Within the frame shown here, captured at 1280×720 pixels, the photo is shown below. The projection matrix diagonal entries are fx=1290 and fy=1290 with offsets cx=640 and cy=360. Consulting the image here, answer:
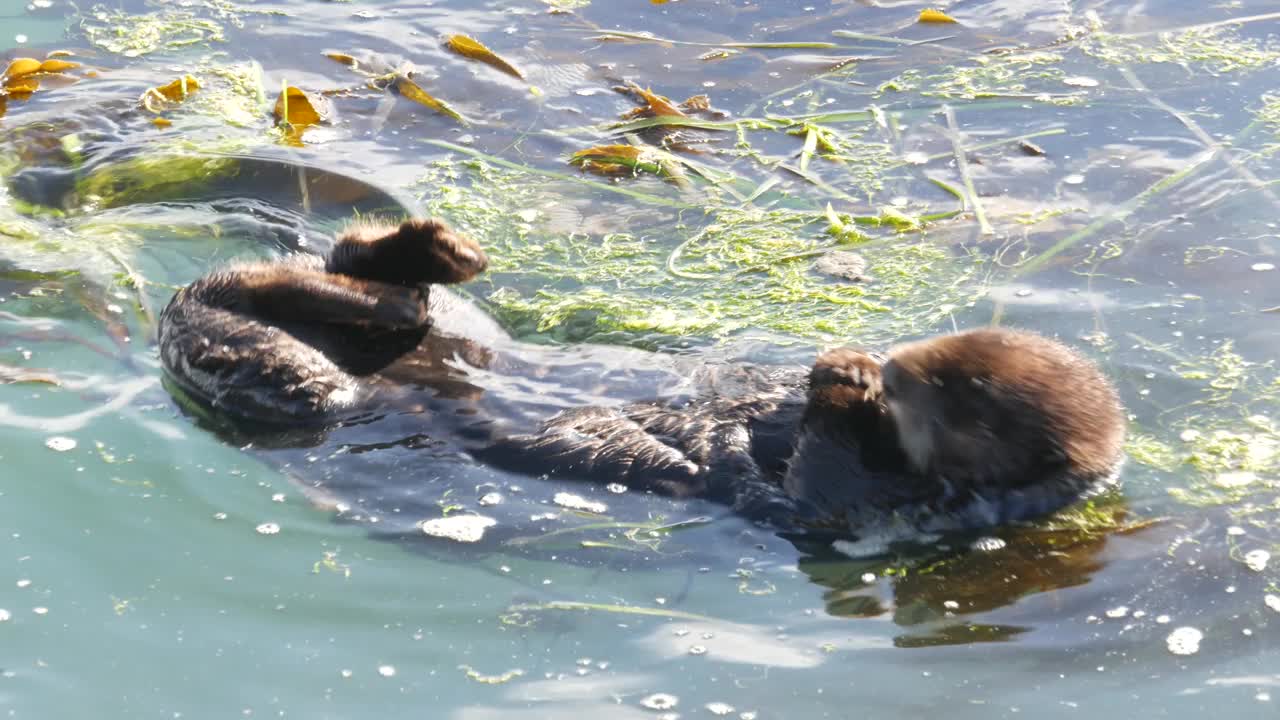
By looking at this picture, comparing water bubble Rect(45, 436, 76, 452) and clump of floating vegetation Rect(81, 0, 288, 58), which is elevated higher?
clump of floating vegetation Rect(81, 0, 288, 58)

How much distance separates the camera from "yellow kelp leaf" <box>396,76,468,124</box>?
21.4 ft

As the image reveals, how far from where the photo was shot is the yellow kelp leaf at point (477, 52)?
6.91 meters

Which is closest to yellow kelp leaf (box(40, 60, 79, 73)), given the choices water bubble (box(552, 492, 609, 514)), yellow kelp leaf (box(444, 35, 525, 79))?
yellow kelp leaf (box(444, 35, 525, 79))

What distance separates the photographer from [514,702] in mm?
3084

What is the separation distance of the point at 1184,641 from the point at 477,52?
4.99 m

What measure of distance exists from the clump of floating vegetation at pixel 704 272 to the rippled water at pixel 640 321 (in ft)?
0.07

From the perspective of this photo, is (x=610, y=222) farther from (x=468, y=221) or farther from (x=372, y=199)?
(x=372, y=199)

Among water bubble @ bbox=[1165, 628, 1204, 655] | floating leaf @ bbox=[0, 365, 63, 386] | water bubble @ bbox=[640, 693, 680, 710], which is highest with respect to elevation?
floating leaf @ bbox=[0, 365, 63, 386]

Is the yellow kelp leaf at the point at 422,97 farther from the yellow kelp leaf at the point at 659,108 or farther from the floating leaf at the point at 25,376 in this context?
the floating leaf at the point at 25,376

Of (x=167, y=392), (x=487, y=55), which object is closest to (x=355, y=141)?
(x=487, y=55)

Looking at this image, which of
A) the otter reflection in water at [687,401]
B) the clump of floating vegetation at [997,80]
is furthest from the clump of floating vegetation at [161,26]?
the clump of floating vegetation at [997,80]

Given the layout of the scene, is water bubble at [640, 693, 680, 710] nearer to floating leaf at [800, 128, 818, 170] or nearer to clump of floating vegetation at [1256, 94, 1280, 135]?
floating leaf at [800, 128, 818, 170]

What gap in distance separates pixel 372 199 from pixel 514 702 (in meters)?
3.12

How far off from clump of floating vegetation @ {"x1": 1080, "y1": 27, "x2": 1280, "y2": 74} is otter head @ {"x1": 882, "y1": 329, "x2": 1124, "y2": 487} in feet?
12.3
